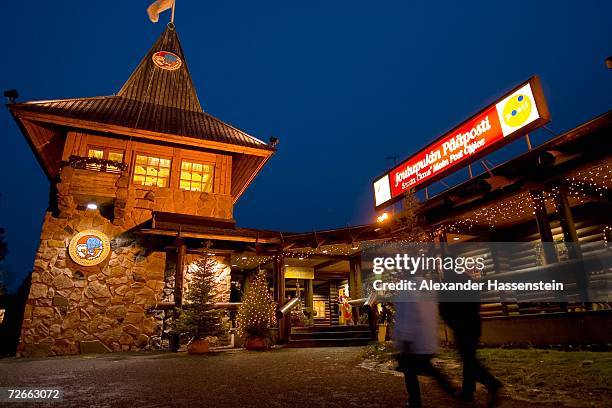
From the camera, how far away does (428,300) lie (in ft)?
11.9

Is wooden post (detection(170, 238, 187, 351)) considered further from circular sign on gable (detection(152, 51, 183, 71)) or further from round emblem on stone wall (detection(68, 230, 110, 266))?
circular sign on gable (detection(152, 51, 183, 71))

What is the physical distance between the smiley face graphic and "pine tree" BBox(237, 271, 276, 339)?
29.3 ft

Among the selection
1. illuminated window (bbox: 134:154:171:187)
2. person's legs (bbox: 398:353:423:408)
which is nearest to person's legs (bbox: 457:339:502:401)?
person's legs (bbox: 398:353:423:408)

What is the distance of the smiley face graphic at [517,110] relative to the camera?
934cm

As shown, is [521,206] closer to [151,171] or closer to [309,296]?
[309,296]

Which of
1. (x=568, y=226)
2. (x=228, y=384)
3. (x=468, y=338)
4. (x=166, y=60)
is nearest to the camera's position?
(x=468, y=338)

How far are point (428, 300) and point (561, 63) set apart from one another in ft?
603

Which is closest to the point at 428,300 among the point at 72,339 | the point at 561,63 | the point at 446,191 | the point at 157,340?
the point at 446,191

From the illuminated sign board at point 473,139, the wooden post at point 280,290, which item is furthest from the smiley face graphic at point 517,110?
the wooden post at point 280,290

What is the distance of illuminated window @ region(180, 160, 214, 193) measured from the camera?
1494cm

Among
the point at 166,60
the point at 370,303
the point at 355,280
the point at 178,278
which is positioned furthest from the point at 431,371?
the point at 166,60

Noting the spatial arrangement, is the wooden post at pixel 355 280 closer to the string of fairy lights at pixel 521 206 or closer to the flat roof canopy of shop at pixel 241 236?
the string of fairy lights at pixel 521 206

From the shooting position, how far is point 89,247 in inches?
492

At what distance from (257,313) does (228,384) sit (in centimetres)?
621
